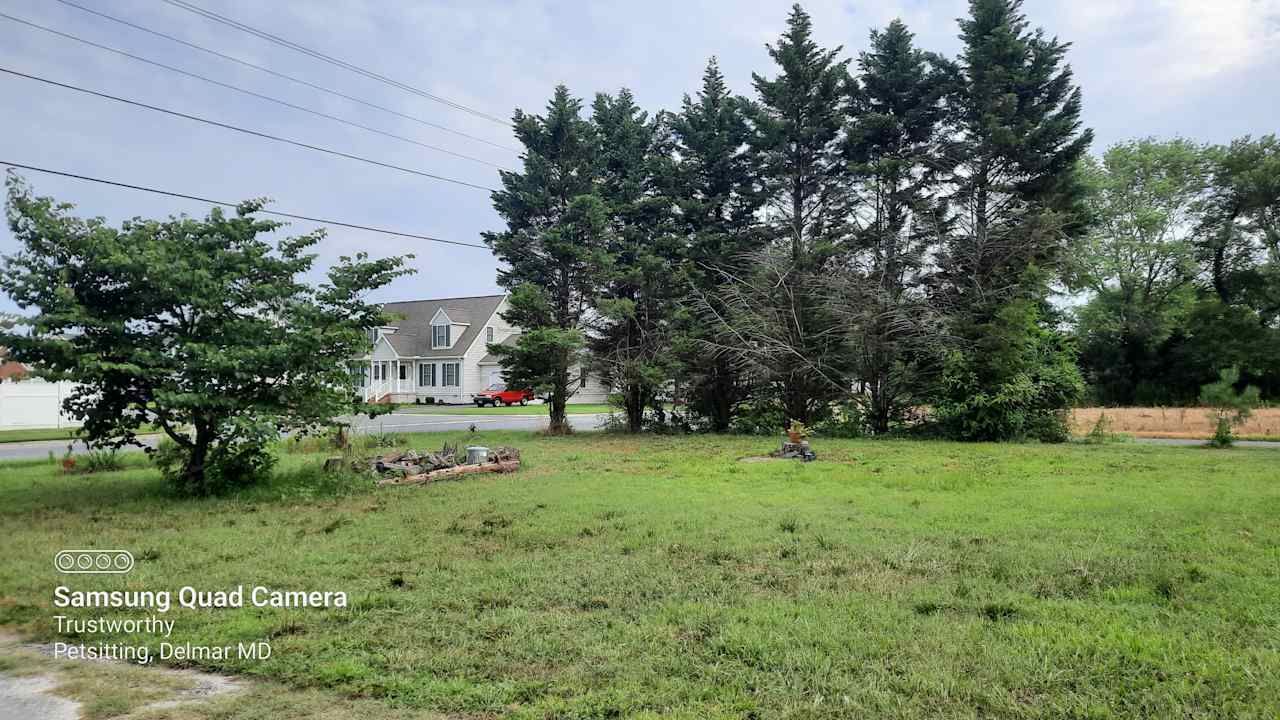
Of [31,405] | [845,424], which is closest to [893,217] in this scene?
[845,424]

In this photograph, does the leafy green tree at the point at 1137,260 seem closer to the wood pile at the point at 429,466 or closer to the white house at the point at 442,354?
the white house at the point at 442,354

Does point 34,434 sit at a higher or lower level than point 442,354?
lower

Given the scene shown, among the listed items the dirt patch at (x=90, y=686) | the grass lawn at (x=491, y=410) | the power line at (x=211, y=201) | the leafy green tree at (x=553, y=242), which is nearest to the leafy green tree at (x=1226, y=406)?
the leafy green tree at (x=553, y=242)

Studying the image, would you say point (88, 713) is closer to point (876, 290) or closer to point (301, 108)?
point (301, 108)

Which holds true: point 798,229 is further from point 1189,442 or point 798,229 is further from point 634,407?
point 1189,442

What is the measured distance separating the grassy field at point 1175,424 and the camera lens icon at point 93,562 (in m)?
18.8

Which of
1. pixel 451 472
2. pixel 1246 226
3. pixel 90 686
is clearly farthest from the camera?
pixel 1246 226

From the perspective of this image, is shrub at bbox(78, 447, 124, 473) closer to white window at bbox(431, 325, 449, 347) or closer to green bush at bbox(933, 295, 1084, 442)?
green bush at bbox(933, 295, 1084, 442)

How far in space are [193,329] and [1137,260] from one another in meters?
36.9

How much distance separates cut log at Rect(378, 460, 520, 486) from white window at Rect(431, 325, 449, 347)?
31.8 m

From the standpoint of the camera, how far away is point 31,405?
22.2 metres

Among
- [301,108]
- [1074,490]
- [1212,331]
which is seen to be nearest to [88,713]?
[1074,490]

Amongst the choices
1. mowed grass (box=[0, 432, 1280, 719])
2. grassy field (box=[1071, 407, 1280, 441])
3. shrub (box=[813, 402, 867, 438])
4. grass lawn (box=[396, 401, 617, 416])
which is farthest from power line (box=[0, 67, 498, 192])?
grassy field (box=[1071, 407, 1280, 441])

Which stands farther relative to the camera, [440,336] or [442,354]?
[440,336]
